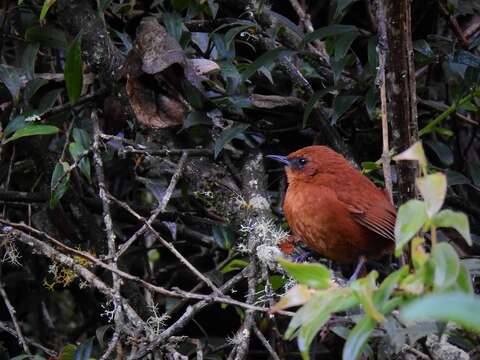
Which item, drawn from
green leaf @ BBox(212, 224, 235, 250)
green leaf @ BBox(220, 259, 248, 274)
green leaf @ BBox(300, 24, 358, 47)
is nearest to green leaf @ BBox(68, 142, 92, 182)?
green leaf @ BBox(212, 224, 235, 250)

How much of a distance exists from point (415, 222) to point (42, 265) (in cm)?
304

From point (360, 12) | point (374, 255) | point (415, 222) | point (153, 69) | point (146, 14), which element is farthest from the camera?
point (360, 12)

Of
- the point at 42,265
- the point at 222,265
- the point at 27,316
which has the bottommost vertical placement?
the point at 27,316

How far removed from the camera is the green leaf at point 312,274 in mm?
1662

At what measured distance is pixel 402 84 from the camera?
252cm

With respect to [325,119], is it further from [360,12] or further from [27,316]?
[27,316]

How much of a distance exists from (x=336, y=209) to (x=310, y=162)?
28cm

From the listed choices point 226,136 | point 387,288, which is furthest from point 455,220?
point 226,136

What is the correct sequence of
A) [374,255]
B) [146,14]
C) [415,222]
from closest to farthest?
1. [415,222]
2. [374,255]
3. [146,14]

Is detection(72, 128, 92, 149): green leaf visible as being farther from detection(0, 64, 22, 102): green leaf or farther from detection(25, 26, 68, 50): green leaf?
detection(25, 26, 68, 50): green leaf

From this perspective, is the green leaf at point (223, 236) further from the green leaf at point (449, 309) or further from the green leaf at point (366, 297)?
the green leaf at point (449, 309)

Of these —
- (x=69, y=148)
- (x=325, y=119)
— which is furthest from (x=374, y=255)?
(x=69, y=148)

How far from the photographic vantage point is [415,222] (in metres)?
1.61

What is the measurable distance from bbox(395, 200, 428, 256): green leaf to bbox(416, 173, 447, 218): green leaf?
15 millimetres
